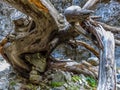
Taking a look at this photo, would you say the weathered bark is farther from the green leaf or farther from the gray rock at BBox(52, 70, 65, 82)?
the green leaf

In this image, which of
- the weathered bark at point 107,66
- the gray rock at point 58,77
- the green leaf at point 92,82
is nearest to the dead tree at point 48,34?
the weathered bark at point 107,66

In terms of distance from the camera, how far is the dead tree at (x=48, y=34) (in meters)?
2.30

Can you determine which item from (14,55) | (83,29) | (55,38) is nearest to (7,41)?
(14,55)

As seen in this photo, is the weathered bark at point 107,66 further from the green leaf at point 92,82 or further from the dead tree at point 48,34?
the green leaf at point 92,82

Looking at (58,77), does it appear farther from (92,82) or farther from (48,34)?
(48,34)

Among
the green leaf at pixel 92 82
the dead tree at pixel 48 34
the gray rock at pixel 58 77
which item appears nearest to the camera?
the dead tree at pixel 48 34

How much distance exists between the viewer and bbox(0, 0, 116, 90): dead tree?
2299 mm

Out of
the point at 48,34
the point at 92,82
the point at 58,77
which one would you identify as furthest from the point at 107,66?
the point at 92,82

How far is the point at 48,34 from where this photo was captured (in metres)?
3.18

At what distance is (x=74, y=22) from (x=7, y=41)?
1130 mm

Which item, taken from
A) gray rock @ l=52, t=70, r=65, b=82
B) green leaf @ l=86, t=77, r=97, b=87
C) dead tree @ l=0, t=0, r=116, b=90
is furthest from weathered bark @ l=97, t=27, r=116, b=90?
green leaf @ l=86, t=77, r=97, b=87

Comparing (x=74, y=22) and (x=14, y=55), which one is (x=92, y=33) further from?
(x=14, y=55)

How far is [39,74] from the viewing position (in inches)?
142

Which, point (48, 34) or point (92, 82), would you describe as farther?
point (92, 82)
